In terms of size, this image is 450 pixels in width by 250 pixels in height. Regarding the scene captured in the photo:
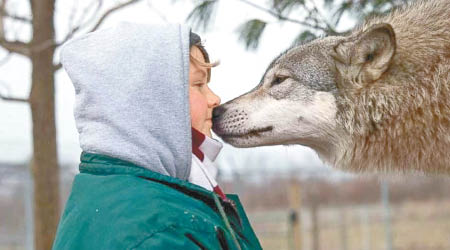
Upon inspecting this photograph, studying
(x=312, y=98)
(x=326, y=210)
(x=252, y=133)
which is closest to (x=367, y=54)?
(x=312, y=98)

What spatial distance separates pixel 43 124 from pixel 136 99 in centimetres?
Answer: 248

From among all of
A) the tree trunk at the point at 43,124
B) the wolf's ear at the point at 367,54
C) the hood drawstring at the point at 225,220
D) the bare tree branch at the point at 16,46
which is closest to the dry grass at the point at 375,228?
the tree trunk at the point at 43,124

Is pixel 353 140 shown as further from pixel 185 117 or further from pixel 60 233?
pixel 60 233

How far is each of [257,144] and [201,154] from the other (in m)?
1.10

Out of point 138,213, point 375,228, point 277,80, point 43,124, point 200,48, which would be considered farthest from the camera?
point 375,228

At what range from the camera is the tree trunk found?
419 centimetres

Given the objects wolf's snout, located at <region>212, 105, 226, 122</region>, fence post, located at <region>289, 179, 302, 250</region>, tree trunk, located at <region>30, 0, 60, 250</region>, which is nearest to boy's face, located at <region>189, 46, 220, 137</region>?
wolf's snout, located at <region>212, 105, 226, 122</region>

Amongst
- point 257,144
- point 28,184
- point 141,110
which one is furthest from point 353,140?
point 28,184

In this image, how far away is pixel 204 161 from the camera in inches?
81.7

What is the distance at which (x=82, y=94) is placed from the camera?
1.93 m

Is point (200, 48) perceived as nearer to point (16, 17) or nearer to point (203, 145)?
point (203, 145)

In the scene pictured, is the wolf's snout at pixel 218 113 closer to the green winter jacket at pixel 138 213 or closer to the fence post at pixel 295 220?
the green winter jacket at pixel 138 213

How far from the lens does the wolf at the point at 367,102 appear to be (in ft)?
9.94

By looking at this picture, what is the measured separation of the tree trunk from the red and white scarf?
234 centimetres
